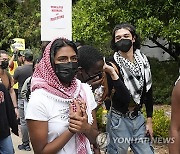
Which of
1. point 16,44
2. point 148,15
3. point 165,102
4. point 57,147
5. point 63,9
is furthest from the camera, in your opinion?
point 16,44

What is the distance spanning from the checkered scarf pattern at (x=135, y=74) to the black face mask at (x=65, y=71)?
1.17 metres

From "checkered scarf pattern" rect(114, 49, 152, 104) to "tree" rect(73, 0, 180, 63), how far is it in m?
5.39

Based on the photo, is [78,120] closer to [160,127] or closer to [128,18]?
[160,127]

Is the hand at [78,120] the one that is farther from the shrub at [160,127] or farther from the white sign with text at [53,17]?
the shrub at [160,127]

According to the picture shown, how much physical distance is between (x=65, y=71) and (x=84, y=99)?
25 centimetres

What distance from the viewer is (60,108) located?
270 centimetres

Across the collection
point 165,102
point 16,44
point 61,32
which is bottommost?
point 165,102

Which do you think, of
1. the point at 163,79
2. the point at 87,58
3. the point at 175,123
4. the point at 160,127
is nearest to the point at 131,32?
the point at 87,58

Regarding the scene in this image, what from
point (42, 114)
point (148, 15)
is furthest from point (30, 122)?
point (148, 15)

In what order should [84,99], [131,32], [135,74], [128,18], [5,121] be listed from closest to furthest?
1. [84,99]
2. [135,74]
3. [131,32]
4. [5,121]
5. [128,18]

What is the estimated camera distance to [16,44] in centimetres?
1297

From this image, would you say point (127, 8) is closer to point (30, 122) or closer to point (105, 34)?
point (105, 34)

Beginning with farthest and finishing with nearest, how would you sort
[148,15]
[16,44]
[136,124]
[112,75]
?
[16,44], [148,15], [136,124], [112,75]

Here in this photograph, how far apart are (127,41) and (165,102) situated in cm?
777
